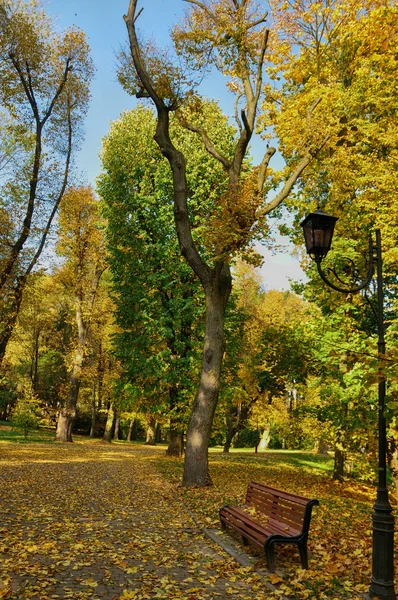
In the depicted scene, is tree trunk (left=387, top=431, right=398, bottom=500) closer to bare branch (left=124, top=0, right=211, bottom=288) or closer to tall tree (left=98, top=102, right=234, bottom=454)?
bare branch (left=124, top=0, right=211, bottom=288)

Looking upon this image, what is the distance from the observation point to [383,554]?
4.59m

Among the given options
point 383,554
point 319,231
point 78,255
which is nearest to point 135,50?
point 319,231

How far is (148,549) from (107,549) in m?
0.51

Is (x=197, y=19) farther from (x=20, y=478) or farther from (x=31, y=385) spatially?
(x=31, y=385)

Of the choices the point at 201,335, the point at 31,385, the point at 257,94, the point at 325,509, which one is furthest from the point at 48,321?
the point at 325,509

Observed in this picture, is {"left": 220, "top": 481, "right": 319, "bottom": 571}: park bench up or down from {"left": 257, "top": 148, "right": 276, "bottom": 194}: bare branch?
down

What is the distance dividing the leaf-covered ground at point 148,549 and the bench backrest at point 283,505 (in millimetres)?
418

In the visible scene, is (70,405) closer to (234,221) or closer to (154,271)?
(154,271)

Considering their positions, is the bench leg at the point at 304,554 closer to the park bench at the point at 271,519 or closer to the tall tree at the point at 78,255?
the park bench at the point at 271,519

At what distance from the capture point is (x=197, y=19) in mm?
12586

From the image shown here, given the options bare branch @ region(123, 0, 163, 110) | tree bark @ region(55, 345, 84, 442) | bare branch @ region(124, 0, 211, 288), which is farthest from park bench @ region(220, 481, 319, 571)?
tree bark @ region(55, 345, 84, 442)

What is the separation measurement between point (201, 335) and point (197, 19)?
10831mm

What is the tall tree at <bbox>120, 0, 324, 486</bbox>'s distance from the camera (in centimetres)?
1098

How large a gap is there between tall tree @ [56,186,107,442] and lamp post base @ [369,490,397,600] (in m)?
23.7
